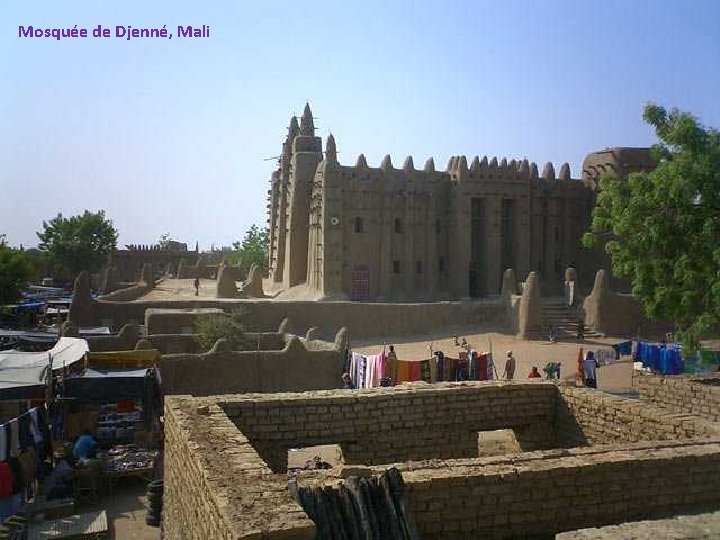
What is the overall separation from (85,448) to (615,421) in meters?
9.78

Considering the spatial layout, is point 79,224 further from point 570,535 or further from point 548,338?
point 570,535

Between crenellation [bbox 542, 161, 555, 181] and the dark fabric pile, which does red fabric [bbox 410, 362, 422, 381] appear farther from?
crenellation [bbox 542, 161, 555, 181]

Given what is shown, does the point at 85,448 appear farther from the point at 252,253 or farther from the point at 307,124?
the point at 252,253

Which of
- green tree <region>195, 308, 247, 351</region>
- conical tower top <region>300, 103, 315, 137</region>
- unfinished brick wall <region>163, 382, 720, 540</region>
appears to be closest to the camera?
unfinished brick wall <region>163, 382, 720, 540</region>

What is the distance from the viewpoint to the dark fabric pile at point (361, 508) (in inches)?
222

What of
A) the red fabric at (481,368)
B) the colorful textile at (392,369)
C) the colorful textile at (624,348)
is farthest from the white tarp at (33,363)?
the colorful textile at (624,348)

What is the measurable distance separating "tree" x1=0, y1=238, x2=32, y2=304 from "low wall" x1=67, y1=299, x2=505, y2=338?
826 cm

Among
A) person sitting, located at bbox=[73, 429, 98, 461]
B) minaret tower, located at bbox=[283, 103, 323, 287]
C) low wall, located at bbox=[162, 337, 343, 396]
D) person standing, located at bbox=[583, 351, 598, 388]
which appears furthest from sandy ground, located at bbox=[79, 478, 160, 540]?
minaret tower, located at bbox=[283, 103, 323, 287]

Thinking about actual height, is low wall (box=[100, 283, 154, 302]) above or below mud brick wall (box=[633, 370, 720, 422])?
above

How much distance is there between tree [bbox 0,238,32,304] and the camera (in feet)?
110

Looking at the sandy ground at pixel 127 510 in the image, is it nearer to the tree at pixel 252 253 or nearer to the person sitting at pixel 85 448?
the person sitting at pixel 85 448

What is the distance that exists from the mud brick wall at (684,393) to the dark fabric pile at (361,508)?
23.6ft

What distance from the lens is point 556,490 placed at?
6.55 m

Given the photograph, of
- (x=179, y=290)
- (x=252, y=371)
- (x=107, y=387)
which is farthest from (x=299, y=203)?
(x=107, y=387)
